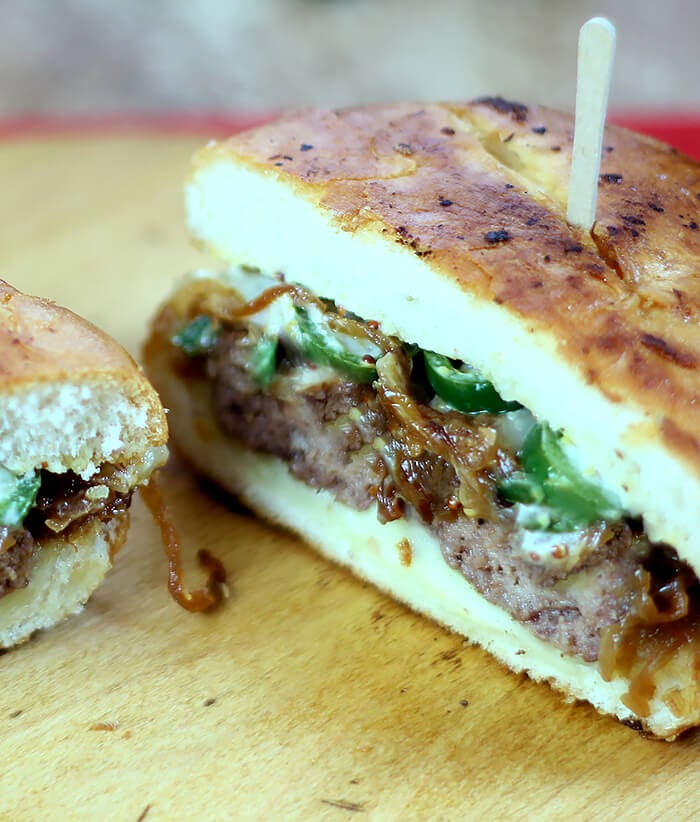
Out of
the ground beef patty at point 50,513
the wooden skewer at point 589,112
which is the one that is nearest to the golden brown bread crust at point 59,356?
the ground beef patty at point 50,513

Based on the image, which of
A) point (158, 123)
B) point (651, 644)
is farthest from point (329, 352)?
point (158, 123)

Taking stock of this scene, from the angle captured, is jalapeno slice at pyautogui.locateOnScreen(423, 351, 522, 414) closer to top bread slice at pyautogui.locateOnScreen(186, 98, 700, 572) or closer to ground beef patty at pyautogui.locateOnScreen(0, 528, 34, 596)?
top bread slice at pyautogui.locateOnScreen(186, 98, 700, 572)

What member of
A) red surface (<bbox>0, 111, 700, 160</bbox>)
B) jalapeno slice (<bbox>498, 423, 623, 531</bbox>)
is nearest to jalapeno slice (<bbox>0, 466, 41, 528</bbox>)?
jalapeno slice (<bbox>498, 423, 623, 531</bbox>)

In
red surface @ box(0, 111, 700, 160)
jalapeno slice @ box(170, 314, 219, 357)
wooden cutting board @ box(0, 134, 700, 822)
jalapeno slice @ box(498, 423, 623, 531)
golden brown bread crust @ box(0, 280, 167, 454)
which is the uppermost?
golden brown bread crust @ box(0, 280, 167, 454)

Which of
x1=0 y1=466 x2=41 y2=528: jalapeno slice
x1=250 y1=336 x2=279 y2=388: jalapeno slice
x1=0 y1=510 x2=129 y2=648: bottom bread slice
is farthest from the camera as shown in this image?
x1=250 y1=336 x2=279 y2=388: jalapeno slice

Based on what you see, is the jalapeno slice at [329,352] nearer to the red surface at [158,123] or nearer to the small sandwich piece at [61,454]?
the small sandwich piece at [61,454]

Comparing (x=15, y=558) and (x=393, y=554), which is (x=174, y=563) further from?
(x=393, y=554)
